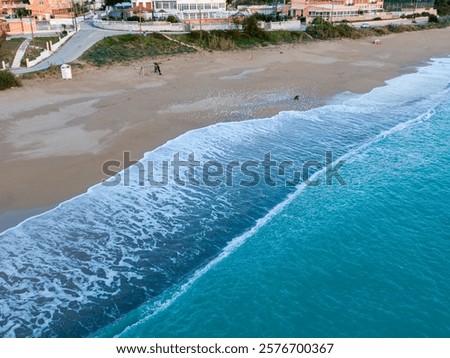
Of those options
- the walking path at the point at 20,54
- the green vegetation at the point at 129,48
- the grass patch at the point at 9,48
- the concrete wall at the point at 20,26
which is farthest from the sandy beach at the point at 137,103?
the concrete wall at the point at 20,26

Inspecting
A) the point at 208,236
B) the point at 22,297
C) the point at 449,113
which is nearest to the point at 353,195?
the point at 208,236

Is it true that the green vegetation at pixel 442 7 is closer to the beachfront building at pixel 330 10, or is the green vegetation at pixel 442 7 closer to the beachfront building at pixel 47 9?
the beachfront building at pixel 330 10

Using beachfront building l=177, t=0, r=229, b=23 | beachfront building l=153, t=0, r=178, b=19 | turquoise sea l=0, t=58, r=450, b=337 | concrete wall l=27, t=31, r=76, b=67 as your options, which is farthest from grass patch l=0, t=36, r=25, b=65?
turquoise sea l=0, t=58, r=450, b=337

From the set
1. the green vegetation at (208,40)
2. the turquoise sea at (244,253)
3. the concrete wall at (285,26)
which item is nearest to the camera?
the turquoise sea at (244,253)

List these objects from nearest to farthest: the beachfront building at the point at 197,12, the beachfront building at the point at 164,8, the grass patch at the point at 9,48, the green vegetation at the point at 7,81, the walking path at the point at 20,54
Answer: the green vegetation at the point at 7,81, the walking path at the point at 20,54, the grass patch at the point at 9,48, the beachfront building at the point at 164,8, the beachfront building at the point at 197,12

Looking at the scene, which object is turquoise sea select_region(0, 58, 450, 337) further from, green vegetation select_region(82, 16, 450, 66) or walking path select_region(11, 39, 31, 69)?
green vegetation select_region(82, 16, 450, 66)

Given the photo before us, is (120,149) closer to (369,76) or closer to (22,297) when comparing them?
(22,297)
